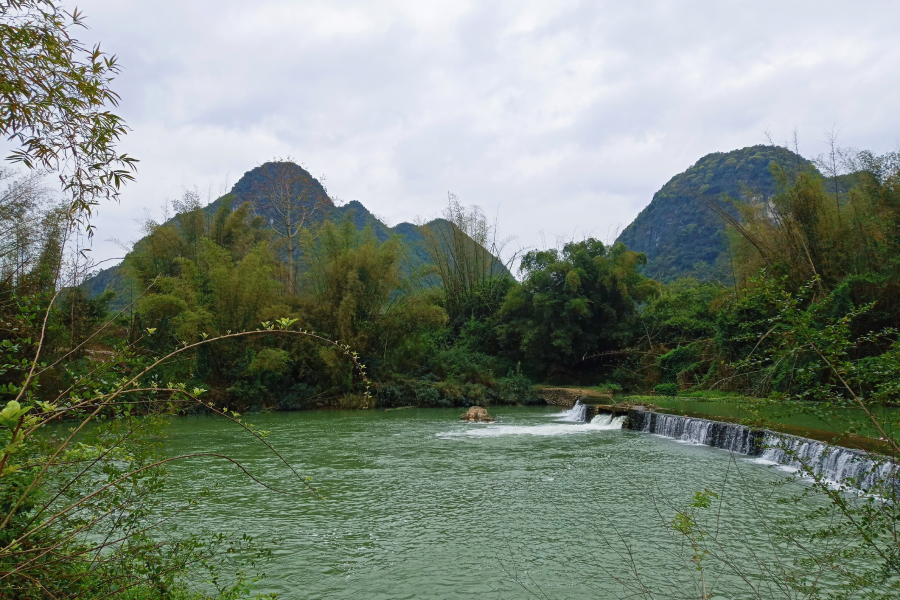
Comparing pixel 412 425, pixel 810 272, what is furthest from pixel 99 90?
pixel 810 272

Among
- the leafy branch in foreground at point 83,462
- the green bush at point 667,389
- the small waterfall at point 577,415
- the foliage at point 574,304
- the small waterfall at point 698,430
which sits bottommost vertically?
the small waterfall at point 577,415

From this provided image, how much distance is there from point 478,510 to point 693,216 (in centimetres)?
4132

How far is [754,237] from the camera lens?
13789mm

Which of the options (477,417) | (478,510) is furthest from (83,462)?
(477,417)

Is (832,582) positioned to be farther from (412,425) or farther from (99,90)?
(412,425)

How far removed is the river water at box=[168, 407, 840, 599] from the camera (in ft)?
13.9

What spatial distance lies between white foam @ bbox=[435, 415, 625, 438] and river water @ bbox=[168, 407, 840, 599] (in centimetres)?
61

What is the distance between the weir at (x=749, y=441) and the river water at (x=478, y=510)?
1.25ft

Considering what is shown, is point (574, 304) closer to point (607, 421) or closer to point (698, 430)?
point (607, 421)

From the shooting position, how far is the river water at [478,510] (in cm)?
424

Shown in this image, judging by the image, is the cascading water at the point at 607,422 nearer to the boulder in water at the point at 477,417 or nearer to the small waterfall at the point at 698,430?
the small waterfall at the point at 698,430

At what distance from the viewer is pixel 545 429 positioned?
1247cm

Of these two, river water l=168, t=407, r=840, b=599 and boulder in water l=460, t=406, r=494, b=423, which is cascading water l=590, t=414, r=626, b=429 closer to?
river water l=168, t=407, r=840, b=599

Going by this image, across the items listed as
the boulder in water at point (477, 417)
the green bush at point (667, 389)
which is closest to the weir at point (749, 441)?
the boulder in water at point (477, 417)
